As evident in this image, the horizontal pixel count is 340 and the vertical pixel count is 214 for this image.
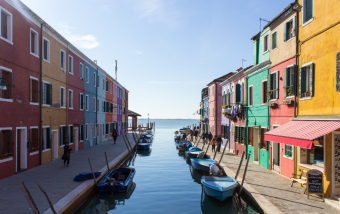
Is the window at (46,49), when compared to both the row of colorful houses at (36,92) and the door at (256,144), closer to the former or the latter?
the row of colorful houses at (36,92)

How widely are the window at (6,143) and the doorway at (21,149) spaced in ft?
3.67

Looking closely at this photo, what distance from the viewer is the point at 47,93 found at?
18.6 metres

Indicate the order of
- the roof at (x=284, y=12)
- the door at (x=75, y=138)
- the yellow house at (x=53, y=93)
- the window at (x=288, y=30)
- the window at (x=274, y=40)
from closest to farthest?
the roof at (x=284, y=12) < the window at (x=288, y=30) < the window at (x=274, y=40) < the yellow house at (x=53, y=93) < the door at (x=75, y=138)

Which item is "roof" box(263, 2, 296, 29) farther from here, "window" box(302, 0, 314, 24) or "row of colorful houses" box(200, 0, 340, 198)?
"window" box(302, 0, 314, 24)

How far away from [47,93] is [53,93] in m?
0.97

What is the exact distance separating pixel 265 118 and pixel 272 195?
6930 millimetres

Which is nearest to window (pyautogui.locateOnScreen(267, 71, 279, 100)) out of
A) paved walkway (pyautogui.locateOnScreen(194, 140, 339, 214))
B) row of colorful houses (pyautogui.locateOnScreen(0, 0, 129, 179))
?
paved walkway (pyautogui.locateOnScreen(194, 140, 339, 214))

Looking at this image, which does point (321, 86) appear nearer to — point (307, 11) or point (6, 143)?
point (307, 11)

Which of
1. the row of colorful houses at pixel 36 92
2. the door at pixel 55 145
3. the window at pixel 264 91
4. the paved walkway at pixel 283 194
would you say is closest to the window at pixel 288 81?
→ the window at pixel 264 91

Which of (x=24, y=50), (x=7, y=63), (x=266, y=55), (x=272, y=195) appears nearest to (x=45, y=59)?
(x=24, y=50)

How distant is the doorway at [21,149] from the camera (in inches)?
596

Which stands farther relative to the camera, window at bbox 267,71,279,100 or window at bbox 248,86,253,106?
window at bbox 248,86,253,106

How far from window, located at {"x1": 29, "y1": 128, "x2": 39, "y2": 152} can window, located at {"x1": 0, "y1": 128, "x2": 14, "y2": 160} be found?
2.20 metres

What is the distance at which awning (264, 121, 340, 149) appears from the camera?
9.51 meters
